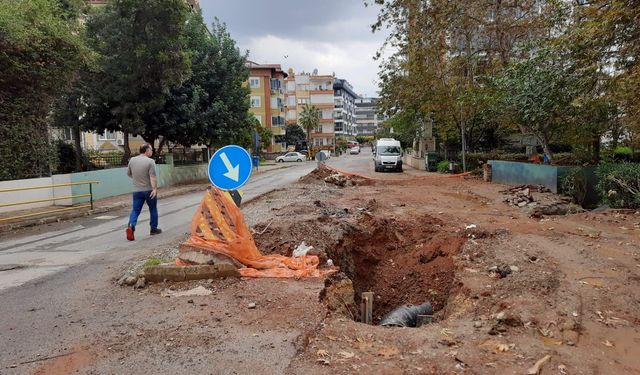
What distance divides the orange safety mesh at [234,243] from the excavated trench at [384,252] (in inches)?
26.5

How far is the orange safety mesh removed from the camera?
5.76 meters

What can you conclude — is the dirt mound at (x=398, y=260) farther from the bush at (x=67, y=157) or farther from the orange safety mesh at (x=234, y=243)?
the bush at (x=67, y=157)

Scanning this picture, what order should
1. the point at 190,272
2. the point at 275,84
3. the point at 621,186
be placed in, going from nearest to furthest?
the point at 190,272, the point at 621,186, the point at 275,84

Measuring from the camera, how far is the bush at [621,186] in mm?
12156

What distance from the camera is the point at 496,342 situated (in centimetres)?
396

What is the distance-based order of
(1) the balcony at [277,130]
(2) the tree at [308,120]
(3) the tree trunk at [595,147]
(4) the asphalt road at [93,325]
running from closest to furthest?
(4) the asphalt road at [93,325] < (3) the tree trunk at [595,147] < (1) the balcony at [277,130] < (2) the tree at [308,120]

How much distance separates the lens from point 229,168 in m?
6.14

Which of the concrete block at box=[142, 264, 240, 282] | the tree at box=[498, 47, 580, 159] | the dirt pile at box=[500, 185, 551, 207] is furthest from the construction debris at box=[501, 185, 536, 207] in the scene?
the concrete block at box=[142, 264, 240, 282]

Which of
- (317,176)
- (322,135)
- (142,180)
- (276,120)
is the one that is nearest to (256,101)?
(276,120)

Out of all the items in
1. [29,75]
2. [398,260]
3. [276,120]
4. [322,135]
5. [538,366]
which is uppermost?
[276,120]

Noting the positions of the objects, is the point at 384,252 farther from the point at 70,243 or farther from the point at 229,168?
the point at 70,243

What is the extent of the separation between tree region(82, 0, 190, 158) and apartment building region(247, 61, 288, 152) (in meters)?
44.1

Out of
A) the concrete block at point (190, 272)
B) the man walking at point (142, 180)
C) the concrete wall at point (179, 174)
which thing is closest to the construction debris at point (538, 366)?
the concrete block at point (190, 272)

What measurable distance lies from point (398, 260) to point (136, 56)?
16360 millimetres
